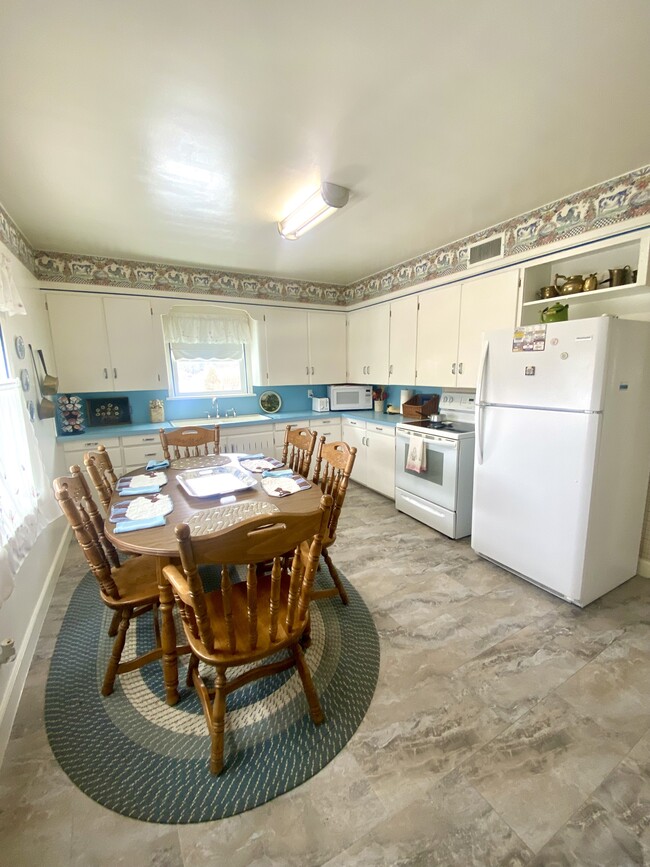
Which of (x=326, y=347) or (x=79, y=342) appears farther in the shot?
(x=326, y=347)

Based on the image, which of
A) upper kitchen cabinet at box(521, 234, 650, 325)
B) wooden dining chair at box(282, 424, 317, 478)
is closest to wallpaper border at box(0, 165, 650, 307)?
upper kitchen cabinet at box(521, 234, 650, 325)

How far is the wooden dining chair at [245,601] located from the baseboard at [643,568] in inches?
96.9

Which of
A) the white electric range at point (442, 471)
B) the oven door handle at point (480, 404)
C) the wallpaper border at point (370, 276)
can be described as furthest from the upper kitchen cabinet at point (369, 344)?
the oven door handle at point (480, 404)

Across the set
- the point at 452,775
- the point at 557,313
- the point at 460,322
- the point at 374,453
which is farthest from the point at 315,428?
the point at 452,775

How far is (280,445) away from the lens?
165 inches

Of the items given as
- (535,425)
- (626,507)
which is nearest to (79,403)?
(535,425)

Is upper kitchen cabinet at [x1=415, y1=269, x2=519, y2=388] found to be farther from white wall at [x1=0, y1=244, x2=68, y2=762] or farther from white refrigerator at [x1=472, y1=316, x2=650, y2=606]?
white wall at [x1=0, y1=244, x2=68, y2=762]

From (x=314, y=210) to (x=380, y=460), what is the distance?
96.6 inches

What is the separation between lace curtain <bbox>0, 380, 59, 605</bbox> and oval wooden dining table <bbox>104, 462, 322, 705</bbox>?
1.24 feet

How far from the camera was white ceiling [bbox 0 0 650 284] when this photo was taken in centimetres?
112

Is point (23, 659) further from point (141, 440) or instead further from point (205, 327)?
point (205, 327)

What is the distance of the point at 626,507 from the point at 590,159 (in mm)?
2056

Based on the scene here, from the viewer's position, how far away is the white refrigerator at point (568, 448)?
1948 mm

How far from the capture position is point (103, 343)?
344 cm
